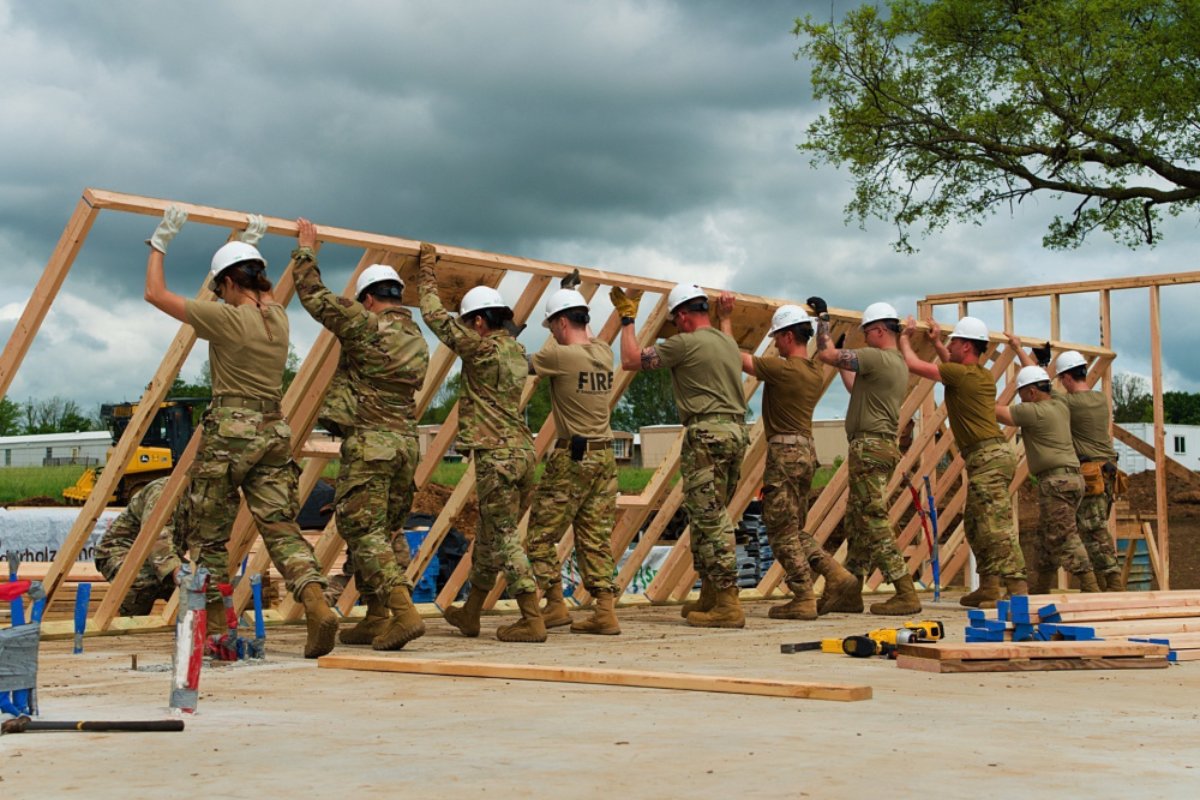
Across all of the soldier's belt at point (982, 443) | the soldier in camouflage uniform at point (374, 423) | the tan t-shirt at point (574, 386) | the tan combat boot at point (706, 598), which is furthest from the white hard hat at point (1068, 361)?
the soldier in camouflage uniform at point (374, 423)

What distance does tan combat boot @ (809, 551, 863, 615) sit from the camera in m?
10.1

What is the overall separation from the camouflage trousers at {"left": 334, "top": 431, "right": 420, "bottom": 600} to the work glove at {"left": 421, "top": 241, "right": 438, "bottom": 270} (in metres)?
1.25

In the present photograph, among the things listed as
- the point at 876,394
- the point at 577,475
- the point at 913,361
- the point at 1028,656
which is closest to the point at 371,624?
the point at 577,475

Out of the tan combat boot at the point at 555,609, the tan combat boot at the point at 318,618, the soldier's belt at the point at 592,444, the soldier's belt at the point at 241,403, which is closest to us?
the tan combat boot at the point at 318,618

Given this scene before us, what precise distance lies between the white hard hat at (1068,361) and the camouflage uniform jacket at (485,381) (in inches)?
271

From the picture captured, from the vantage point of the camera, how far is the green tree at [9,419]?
206 ft

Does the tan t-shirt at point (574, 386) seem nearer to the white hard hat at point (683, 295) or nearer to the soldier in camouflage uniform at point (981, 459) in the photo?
the white hard hat at point (683, 295)

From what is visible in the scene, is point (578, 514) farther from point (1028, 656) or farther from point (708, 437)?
point (1028, 656)

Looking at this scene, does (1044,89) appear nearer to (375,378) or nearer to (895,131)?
(895,131)

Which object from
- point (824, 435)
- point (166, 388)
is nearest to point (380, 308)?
Result: point (166, 388)

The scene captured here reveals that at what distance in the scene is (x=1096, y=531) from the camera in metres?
12.8

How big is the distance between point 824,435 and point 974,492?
3207 cm

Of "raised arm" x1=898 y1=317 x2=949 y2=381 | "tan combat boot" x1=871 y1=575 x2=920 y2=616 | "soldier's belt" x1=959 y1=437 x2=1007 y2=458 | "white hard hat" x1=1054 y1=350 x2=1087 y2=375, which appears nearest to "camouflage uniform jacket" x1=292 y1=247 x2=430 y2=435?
"tan combat boot" x1=871 y1=575 x2=920 y2=616

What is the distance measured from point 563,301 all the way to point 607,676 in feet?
10.7
